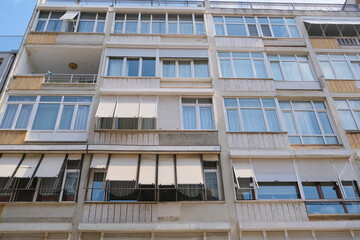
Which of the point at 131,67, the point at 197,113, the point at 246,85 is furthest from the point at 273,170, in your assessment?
the point at 131,67

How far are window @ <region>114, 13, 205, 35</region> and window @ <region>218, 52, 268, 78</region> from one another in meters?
2.53

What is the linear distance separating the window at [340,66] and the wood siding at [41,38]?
1573 cm

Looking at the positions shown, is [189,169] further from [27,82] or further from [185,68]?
[27,82]

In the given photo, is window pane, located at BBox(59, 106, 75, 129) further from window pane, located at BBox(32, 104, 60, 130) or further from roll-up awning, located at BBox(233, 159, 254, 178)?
roll-up awning, located at BBox(233, 159, 254, 178)

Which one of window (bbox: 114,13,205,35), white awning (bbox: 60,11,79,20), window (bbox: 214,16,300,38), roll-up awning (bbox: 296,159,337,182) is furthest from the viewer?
window (bbox: 214,16,300,38)

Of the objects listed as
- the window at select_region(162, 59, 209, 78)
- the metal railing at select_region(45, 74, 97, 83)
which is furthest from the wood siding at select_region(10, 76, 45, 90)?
the window at select_region(162, 59, 209, 78)

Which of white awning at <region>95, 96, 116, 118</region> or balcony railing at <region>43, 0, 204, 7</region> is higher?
balcony railing at <region>43, 0, 204, 7</region>

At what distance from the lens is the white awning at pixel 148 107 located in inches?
494

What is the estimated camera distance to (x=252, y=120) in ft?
43.3

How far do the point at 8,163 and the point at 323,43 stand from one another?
18.1m

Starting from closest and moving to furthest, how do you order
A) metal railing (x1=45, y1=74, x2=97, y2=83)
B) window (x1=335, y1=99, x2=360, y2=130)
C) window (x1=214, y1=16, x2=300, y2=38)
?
window (x1=335, y1=99, x2=360, y2=130) < metal railing (x1=45, y1=74, x2=97, y2=83) < window (x1=214, y1=16, x2=300, y2=38)

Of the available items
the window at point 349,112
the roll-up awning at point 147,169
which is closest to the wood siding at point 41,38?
the roll-up awning at point 147,169

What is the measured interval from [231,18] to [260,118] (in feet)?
24.4

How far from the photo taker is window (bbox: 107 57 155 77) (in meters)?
14.4
